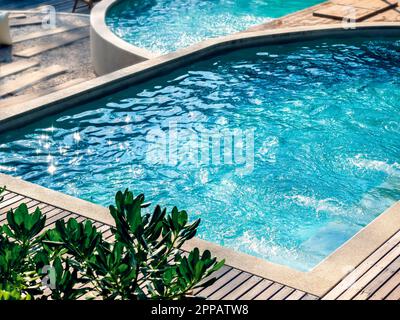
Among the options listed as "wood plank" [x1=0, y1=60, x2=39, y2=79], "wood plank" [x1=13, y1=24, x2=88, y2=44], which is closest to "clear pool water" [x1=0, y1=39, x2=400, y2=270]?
"wood plank" [x1=0, y1=60, x2=39, y2=79]

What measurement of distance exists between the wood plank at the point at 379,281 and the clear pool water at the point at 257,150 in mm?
1261

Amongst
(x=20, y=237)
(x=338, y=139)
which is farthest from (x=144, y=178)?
(x=20, y=237)

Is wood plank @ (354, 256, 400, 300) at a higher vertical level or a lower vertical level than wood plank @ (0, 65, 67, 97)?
higher

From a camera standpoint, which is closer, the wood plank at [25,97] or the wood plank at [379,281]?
the wood plank at [379,281]

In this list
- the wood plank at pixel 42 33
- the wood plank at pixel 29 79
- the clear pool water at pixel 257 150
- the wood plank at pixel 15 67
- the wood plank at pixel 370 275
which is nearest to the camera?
the wood plank at pixel 370 275

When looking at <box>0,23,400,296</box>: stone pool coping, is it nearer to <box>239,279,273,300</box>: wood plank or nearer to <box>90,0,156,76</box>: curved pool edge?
<box>239,279,273,300</box>: wood plank

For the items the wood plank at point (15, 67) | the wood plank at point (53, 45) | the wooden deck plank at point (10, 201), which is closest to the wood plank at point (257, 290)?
the wooden deck plank at point (10, 201)

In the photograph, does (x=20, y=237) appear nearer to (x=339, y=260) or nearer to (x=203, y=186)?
(x=339, y=260)

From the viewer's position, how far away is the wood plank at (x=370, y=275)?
183 inches

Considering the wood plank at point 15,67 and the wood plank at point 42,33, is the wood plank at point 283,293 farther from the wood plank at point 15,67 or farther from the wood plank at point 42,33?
the wood plank at point 42,33

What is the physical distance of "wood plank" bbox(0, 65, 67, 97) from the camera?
34.5ft

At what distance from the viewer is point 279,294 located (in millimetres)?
4652

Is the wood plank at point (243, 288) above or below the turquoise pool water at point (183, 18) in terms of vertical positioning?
above

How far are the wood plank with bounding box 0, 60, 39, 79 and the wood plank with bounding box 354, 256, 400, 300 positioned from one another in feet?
25.4
